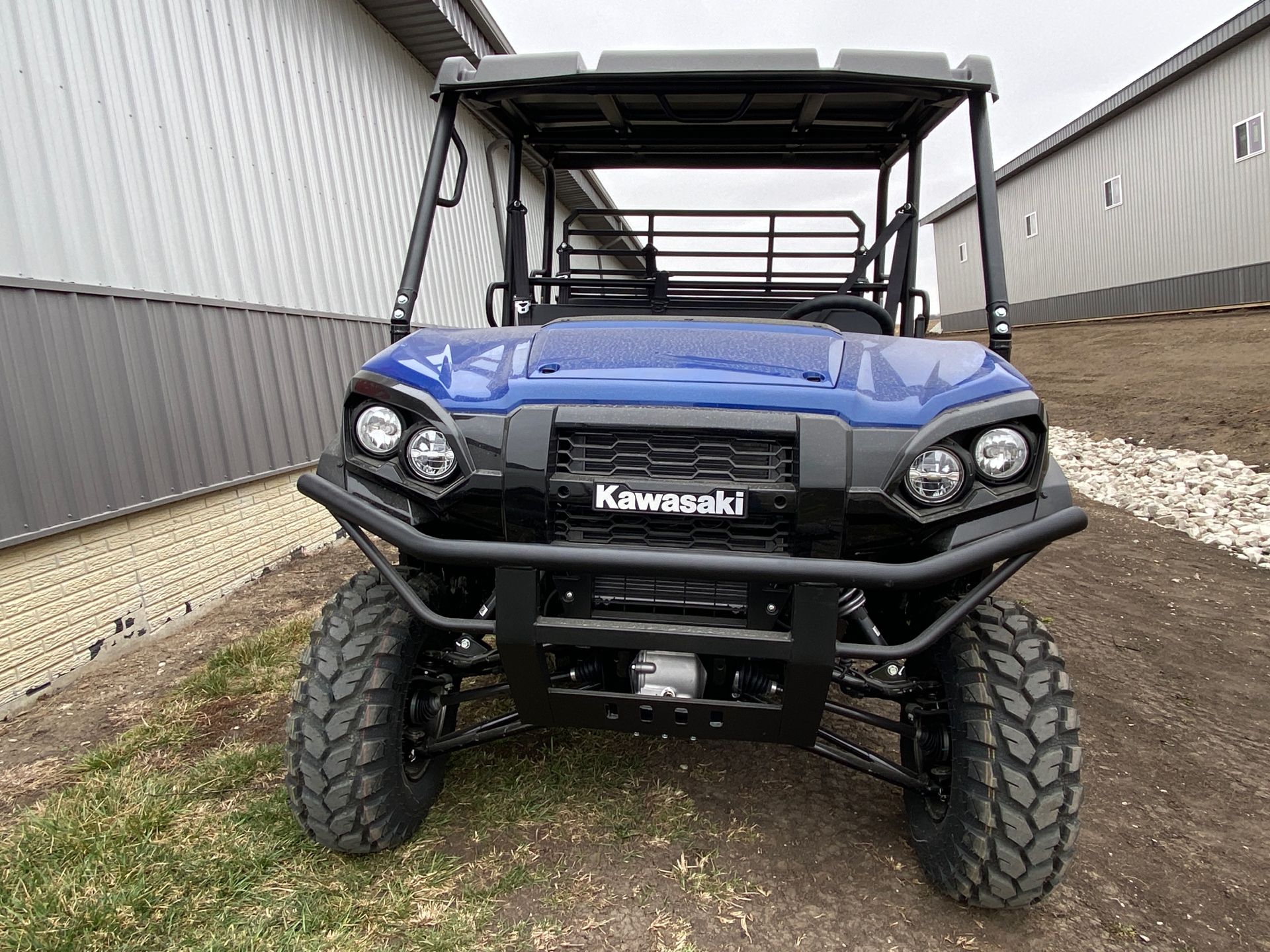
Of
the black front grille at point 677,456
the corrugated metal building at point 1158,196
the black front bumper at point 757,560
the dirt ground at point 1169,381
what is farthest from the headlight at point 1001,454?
the corrugated metal building at point 1158,196

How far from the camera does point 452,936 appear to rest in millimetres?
1825

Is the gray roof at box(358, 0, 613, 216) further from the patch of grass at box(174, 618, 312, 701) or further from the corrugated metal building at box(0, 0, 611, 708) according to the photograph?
the patch of grass at box(174, 618, 312, 701)

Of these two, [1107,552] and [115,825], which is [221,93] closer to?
[115,825]

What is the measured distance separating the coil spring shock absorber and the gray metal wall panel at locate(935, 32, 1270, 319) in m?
18.0

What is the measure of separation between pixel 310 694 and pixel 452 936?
68 cm

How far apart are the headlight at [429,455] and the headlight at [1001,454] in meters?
1.21

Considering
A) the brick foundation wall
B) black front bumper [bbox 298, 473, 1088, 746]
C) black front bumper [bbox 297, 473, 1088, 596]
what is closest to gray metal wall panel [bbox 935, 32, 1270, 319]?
black front bumper [bbox 297, 473, 1088, 596]

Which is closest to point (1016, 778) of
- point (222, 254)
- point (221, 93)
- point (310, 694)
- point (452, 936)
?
point (452, 936)

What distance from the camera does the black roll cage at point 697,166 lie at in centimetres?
242

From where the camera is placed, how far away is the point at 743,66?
230 cm

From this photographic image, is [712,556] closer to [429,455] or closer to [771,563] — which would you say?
[771,563]

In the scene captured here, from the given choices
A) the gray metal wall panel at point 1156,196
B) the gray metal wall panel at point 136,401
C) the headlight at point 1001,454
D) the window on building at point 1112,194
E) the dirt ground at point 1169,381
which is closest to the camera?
the headlight at point 1001,454

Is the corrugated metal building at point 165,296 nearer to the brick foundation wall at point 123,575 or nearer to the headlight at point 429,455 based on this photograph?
the brick foundation wall at point 123,575

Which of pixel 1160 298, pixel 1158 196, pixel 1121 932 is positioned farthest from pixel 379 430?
pixel 1158 196
